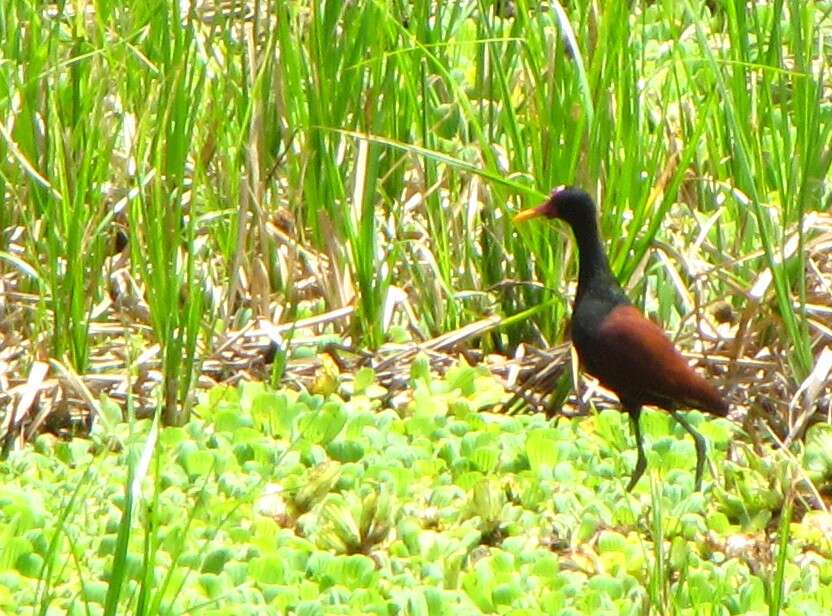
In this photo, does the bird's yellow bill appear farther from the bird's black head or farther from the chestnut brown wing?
the chestnut brown wing

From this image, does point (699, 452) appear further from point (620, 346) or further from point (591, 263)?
point (591, 263)

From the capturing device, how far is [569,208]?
4.08 metres

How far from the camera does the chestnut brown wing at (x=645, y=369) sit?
3.92m

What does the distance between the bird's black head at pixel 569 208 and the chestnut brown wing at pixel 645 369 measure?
22 centimetres

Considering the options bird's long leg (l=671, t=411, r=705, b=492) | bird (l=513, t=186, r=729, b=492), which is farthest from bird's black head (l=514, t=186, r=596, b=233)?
bird's long leg (l=671, t=411, r=705, b=492)

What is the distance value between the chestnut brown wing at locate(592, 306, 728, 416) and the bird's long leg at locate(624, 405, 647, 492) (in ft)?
0.14

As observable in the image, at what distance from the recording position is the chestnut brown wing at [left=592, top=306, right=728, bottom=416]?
3.92m

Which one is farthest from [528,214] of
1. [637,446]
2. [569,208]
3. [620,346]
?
[637,446]

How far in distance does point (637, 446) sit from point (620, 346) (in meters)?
0.23

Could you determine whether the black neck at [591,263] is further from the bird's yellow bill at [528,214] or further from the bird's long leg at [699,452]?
the bird's long leg at [699,452]

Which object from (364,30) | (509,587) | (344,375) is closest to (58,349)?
(344,375)

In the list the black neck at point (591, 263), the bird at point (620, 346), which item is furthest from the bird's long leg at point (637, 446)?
the black neck at point (591, 263)

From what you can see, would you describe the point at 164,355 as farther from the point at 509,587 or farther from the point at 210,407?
the point at 509,587

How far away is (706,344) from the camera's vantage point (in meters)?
4.49
